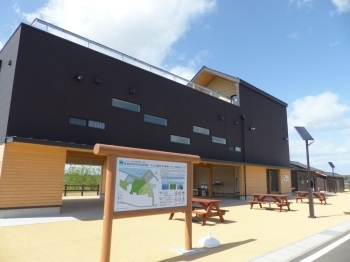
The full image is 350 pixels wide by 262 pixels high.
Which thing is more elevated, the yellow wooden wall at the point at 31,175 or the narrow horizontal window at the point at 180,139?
the narrow horizontal window at the point at 180,139

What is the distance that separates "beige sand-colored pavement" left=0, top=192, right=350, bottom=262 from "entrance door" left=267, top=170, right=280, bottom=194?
51.9 ft

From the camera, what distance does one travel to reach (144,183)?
479 centimetres

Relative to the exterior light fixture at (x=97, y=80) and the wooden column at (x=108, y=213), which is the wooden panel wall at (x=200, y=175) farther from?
the wooden column at (x=108, y=213)

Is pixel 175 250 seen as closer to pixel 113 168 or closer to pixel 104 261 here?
pixel 104 261

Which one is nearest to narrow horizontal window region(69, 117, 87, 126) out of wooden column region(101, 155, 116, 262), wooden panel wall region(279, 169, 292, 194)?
wooden column region(101, 155, 116, 262)

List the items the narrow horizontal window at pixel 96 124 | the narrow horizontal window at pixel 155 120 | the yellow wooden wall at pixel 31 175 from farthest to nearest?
the narrow horizontal window at pixel 155 120
the narrow horizontal window at pixel 96 124
the yellow wooden wall at pixel 31 175

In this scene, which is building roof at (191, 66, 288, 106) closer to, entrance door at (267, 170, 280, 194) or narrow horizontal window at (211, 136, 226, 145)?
narrow horizontal window at (211, 136, 226, 145)

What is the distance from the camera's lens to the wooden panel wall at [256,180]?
20906mm

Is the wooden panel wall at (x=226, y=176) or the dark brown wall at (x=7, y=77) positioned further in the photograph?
the wooden panel wall at (x=226, y=176)

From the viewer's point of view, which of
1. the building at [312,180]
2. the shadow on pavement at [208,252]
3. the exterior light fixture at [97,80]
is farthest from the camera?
the building at [312,180]

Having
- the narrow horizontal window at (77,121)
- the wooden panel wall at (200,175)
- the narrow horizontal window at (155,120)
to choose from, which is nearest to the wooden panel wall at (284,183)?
the wooden panel wall at (200,175)

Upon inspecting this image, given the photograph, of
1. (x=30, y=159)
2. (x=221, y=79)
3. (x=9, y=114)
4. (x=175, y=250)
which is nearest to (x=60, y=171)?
(x=30, y=159)

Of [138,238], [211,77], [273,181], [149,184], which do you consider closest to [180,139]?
[138,238]

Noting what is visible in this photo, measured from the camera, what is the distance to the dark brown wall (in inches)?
386
